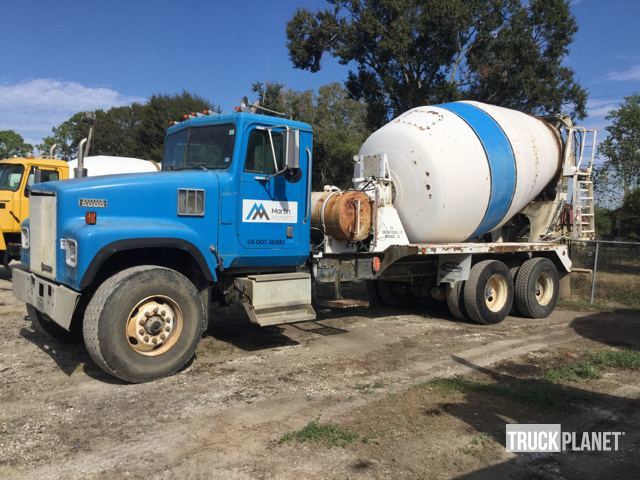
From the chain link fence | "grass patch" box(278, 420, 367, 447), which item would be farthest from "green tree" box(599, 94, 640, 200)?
"grass patch" box(278, 420, 367, 447)

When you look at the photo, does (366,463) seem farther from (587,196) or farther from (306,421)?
(587,196)

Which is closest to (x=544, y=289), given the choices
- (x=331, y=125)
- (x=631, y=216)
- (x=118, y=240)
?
(x=118, y=240)

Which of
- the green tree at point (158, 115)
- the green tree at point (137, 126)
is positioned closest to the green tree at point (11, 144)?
the green tree at point (137, 126)

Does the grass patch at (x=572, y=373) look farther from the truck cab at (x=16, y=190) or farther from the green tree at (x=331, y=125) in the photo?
the green tree at (x=331, y=125)

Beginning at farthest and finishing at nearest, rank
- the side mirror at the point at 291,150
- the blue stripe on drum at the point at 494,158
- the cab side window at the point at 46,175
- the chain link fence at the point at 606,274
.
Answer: the chain link fence at the point at 606,274 → the cab side window at the point at 46,175 → the blue stripe on drum at the point at 494,158 → the side mirror at the point at 291,150

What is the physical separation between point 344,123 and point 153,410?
4701cm

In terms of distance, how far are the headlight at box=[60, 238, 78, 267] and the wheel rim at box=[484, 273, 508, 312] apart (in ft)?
22.4

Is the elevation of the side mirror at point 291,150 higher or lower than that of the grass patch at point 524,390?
higher

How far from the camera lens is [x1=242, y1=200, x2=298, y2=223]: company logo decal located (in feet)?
20.5

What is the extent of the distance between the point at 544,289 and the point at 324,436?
751 centimetres

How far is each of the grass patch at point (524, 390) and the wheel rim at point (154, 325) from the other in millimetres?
2703

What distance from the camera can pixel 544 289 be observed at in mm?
10266

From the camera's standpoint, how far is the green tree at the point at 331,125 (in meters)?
30.5

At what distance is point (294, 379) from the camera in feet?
18.5
